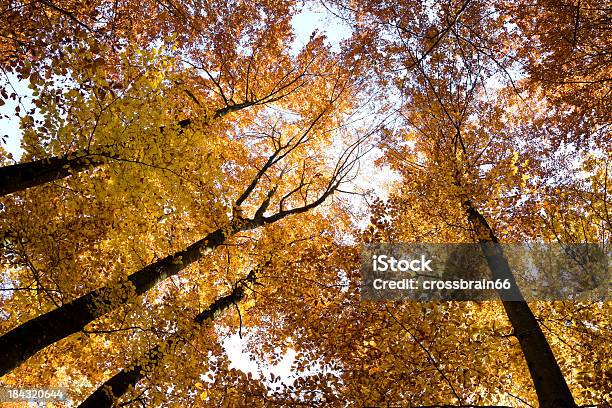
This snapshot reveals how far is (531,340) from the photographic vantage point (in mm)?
5707

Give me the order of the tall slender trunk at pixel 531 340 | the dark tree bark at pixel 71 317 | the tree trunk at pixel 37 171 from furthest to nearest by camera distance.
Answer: the tree trunk at pixel 37 171, the tall slender trunk at pixel 531 340, the dark tree bark at pixel 71 317

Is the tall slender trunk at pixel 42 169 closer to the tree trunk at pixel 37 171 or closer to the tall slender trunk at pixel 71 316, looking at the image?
the tree trunk at pixel 37 171

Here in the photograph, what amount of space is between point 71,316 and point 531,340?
647 centimetres

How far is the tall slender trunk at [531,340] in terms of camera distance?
5.01 m

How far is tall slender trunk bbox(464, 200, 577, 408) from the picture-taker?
5.01 metres

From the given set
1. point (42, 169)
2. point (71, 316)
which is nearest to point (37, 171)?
point (42, 169)

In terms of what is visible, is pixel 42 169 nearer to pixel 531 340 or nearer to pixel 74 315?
pixel 74 315

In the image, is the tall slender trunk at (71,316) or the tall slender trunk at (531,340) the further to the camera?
the tall slender trunk at (531,340)

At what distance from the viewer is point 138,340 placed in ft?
21.2

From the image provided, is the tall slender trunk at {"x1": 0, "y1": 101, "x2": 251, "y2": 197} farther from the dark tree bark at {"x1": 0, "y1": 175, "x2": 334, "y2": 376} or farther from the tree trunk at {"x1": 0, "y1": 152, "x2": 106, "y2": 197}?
the dark tree bark at {"x1": 0, "y1": 175, "x2": 334, "y2": 376}

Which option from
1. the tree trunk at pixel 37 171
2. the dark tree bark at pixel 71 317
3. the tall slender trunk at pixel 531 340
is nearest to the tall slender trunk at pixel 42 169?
Answer: the tree trunk at pixel 37 171

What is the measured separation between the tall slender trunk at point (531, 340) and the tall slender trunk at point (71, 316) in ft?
18.2

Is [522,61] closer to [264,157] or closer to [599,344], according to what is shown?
[599,344]

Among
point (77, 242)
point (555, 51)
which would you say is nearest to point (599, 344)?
point (555, 51)
